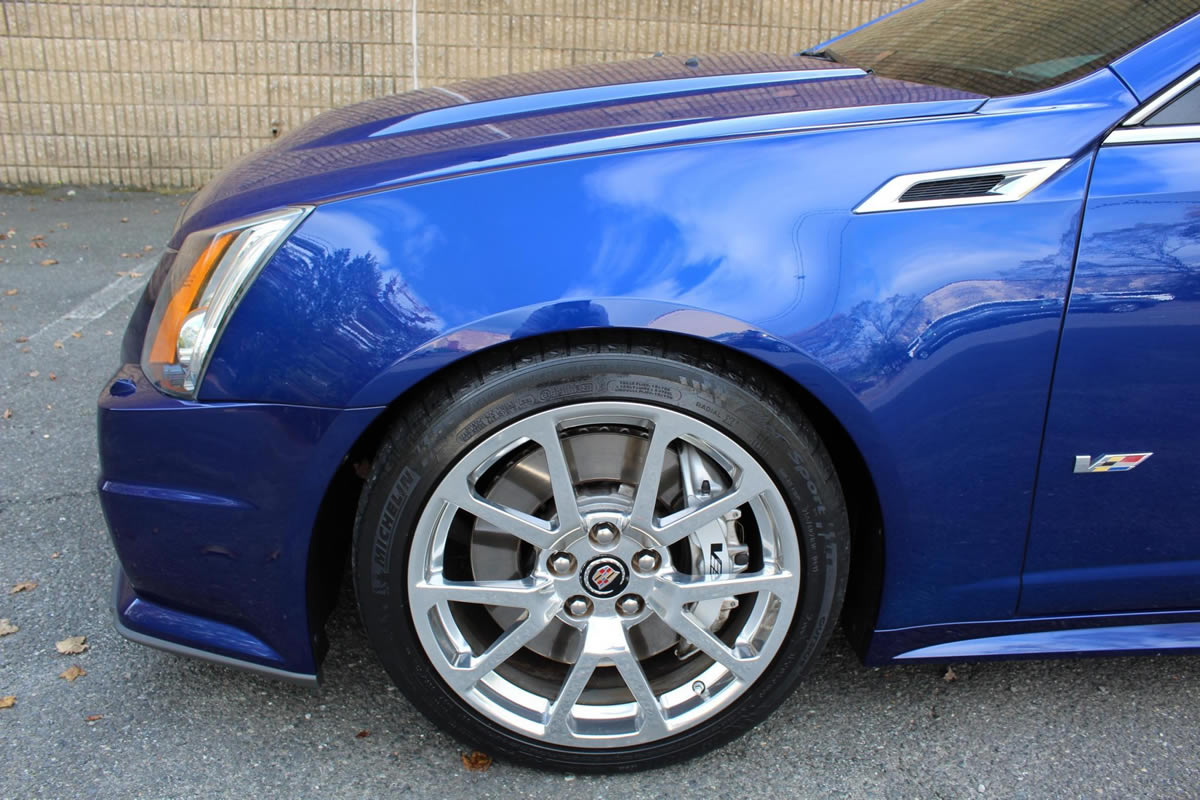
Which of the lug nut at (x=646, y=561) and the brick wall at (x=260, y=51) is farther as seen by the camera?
the brick wall at (x=260, y=51)

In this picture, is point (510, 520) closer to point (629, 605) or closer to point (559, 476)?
point (559, 476)

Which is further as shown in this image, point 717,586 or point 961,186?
point 717,586

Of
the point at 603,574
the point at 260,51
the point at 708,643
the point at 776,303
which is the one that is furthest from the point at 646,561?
the point at 260,51

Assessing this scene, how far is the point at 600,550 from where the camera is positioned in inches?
72.1

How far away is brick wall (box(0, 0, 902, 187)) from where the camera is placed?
675cm

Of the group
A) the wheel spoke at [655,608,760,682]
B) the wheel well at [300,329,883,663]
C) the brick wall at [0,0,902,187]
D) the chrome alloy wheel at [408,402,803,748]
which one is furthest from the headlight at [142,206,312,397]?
the brick wall at [0,0,902,187]

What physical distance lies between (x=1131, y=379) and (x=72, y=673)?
232 cm

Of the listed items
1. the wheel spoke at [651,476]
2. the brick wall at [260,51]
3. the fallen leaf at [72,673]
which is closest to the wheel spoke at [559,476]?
the wheel spoke at [651,476]

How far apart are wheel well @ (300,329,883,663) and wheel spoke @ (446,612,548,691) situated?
11.9 inches

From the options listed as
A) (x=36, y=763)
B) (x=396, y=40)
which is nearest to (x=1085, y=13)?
(x=36, y=763)

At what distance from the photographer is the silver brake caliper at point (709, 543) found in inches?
73.2

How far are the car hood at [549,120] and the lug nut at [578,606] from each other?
82 cm

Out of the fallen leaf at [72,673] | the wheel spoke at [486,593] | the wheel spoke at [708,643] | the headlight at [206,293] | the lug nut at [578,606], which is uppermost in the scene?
the headlight at [206,293]

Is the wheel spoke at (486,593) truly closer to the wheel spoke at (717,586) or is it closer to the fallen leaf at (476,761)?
the wheel spoke at (717,586)
